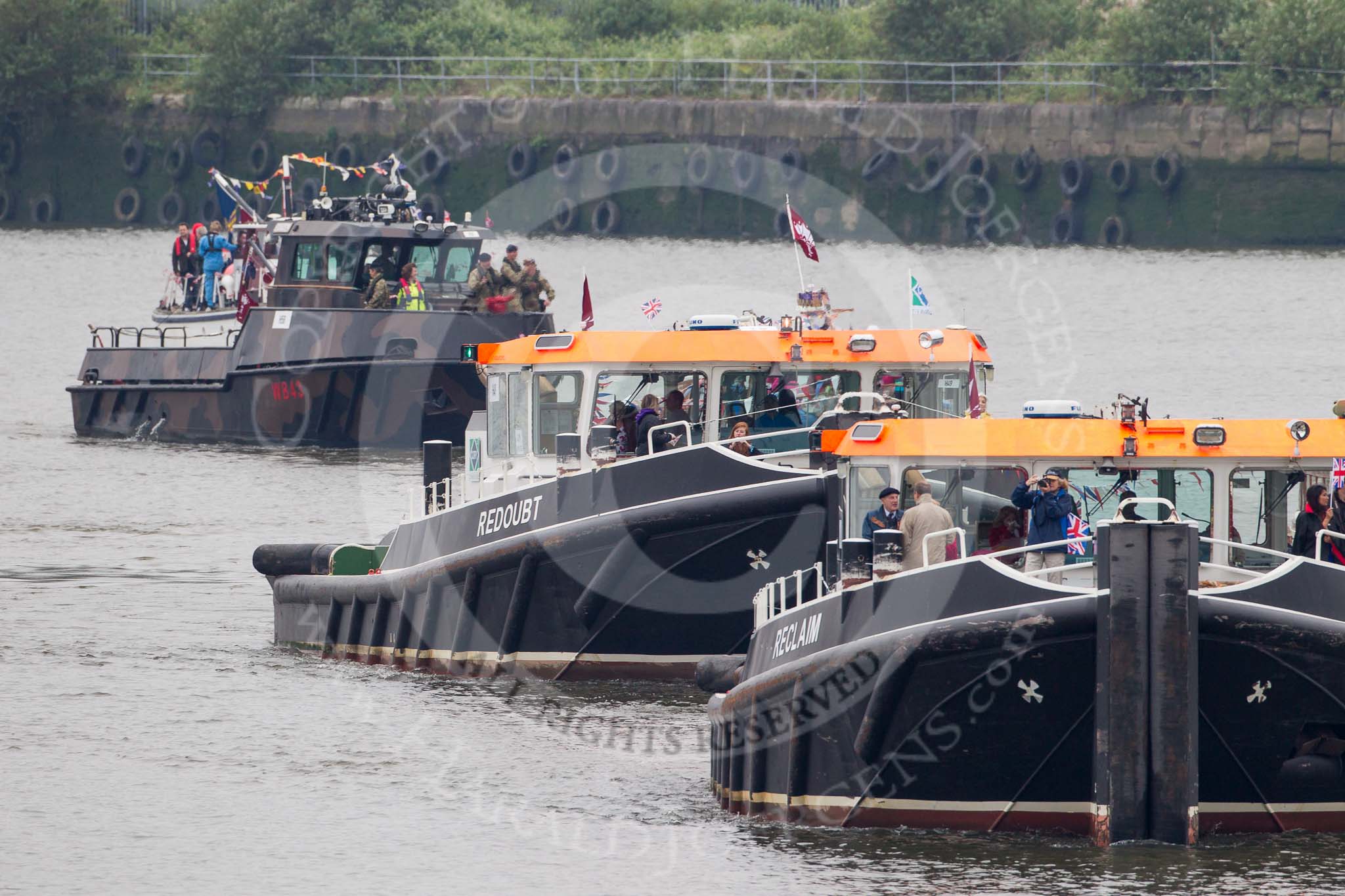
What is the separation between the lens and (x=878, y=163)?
69438 millimetres

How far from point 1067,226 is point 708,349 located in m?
47.7

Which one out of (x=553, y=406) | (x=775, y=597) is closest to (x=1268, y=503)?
(x=775, y=597)

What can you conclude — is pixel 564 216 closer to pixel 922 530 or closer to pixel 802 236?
pixel 802 236

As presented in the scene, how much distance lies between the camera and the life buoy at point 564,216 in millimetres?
72188

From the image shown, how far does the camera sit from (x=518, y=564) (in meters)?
18.5

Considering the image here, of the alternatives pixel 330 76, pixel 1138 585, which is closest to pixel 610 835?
pixel 1138 585

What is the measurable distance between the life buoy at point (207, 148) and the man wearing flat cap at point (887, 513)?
64248 millimetres

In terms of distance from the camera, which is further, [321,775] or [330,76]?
[330,76]

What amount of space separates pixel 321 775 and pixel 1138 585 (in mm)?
6392

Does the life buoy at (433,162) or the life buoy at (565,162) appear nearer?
the life buoy at (565,162)

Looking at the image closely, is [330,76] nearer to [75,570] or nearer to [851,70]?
[851,70]

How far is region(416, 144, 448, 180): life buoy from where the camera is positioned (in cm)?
7312

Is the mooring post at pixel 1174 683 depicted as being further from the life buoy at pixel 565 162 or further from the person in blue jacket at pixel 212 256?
the life buoy at pixel 565 162

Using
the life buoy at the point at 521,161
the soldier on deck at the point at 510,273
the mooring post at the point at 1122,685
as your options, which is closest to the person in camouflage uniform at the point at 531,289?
the soldier on deck at the point at 510,273
